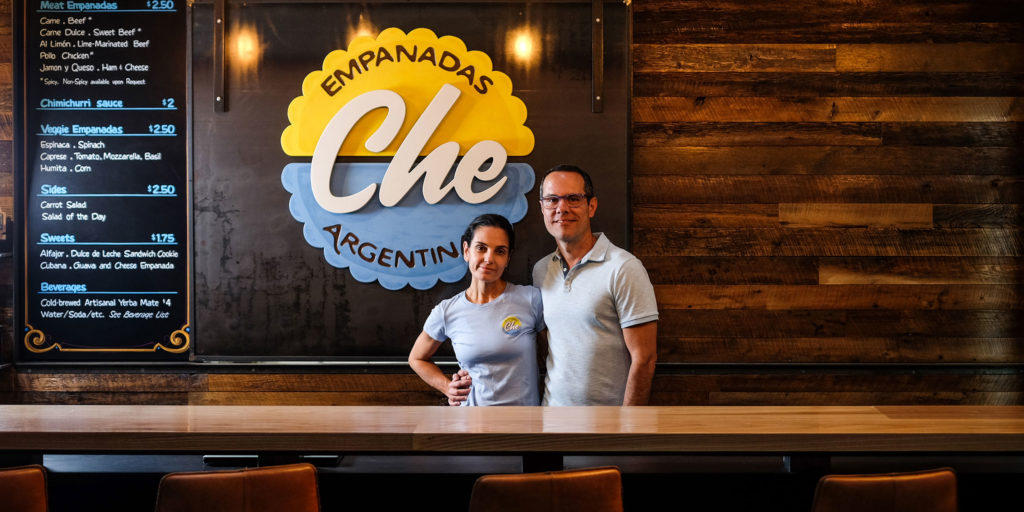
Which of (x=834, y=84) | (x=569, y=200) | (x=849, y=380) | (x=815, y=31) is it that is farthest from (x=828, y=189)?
(x=569, y=200)

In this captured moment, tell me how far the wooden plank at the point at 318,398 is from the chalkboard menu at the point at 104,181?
0.83 ft

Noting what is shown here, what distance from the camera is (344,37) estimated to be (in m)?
2.93

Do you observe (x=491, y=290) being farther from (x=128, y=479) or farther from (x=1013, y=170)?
(x=1013, y=170)

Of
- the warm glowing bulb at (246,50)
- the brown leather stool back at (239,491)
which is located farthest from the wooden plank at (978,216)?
the warm glowing bulb at (246,50)

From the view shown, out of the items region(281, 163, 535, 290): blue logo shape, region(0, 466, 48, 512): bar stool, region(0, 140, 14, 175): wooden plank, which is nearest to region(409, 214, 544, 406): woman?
region(281, 163, 535, 290): blue logo shape

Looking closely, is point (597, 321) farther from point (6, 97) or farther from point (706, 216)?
point (6, 97)

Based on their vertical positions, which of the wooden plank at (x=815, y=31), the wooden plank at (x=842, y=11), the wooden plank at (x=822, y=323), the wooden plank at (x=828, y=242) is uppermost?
the wooden plank at (x=842, y=11)

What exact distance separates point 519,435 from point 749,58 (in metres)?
2.18

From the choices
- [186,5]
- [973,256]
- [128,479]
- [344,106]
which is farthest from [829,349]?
[186,5]

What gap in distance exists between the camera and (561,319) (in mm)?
2283

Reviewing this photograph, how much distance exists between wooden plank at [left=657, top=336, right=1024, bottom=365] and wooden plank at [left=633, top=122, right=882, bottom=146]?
847mm

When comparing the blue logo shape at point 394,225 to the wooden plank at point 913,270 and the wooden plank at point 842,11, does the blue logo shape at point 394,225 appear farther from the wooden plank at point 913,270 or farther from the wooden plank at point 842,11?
the wooden plank at point 913,270

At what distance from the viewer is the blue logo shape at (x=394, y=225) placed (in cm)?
293

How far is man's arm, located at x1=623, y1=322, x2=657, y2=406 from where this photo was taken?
2.20 m
